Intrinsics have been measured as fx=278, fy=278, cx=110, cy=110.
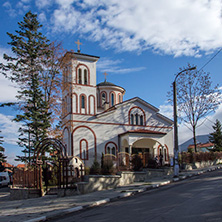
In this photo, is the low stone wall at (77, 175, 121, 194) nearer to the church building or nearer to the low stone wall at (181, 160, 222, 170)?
the low stone wall at (181, 160, 222, 170)

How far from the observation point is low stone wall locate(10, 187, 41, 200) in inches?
597

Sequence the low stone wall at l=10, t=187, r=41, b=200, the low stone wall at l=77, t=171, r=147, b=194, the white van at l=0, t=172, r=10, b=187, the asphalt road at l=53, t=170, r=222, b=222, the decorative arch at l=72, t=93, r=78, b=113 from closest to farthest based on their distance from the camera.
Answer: the asphalt road at l=53, t=170, r=222, b=222, the low stone wall at l=77, t=171, r=147, b=194, the low stone wall at l=10, t=187, r=41, b=200, the decorative arch at l=72, t=93, r=78, b=113, the white van at l=0, t=172, r=10, b=187

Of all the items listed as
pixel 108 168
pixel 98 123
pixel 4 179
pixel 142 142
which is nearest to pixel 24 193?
pixel 108 168

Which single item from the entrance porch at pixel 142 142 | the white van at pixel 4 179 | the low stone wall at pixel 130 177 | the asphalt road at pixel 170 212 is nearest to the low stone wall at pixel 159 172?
the low stone wall at pixel 130 177

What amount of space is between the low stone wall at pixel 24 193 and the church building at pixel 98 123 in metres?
10.7

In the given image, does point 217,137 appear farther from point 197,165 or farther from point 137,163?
point 137,163

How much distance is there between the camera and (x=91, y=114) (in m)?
29.4

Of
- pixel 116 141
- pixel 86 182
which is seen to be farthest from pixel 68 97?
pixel 86 182

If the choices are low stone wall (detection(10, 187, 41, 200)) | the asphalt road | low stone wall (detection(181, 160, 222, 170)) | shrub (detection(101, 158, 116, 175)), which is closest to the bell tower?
shrub (detection(101, 158, 116, 175))

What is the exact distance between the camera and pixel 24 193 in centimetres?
1567

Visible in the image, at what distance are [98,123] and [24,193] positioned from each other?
1471 centimetres

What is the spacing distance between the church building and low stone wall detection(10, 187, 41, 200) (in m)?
10.7

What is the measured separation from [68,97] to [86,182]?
17.2m

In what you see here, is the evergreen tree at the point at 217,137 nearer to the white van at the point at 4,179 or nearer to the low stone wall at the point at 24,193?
the white van at the point at 4,179
